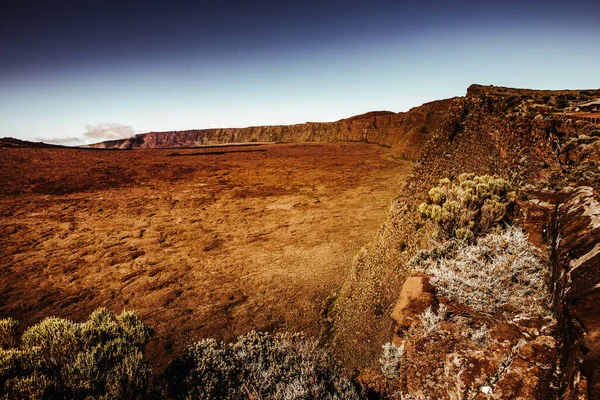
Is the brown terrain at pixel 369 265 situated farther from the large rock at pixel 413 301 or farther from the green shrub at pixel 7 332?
the green shrub at pixel 7 332

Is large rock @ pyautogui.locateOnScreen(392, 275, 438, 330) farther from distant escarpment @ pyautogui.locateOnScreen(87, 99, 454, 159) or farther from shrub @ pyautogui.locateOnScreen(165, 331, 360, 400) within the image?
distant escarpment @ pyautogui.locateOnScreen(87, 99, 454, 159)

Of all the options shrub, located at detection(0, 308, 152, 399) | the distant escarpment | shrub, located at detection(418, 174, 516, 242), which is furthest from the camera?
the distant escarpment

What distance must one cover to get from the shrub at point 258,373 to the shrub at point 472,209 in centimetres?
241

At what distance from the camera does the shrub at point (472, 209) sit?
378 centimetres

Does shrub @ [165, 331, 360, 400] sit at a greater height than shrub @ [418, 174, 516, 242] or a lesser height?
lesser

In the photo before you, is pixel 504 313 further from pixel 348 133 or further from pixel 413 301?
pixel 348 133

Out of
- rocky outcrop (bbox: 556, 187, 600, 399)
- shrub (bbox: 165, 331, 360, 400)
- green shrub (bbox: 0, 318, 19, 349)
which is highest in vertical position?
rocky outcrop (bbox: 556, 187, 600, 399)

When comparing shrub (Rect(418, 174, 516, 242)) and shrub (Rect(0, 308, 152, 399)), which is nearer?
shrub (Rect(0, 308, 152, 399))

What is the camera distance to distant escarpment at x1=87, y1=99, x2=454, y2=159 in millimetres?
23191

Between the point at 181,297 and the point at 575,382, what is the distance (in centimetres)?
555

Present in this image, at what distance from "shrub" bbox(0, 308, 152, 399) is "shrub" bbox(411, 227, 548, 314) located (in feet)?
11.0

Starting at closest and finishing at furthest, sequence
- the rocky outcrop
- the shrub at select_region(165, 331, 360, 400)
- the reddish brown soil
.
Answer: the rocky outcrop → the shrub at select_region(165, 331, 360, 400) → the reddish brown soil

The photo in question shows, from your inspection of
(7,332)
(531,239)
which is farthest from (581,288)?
(7,332)

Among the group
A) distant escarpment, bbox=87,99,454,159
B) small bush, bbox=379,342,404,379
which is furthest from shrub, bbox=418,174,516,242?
distant escarpment, bbox=87,99,454,159
